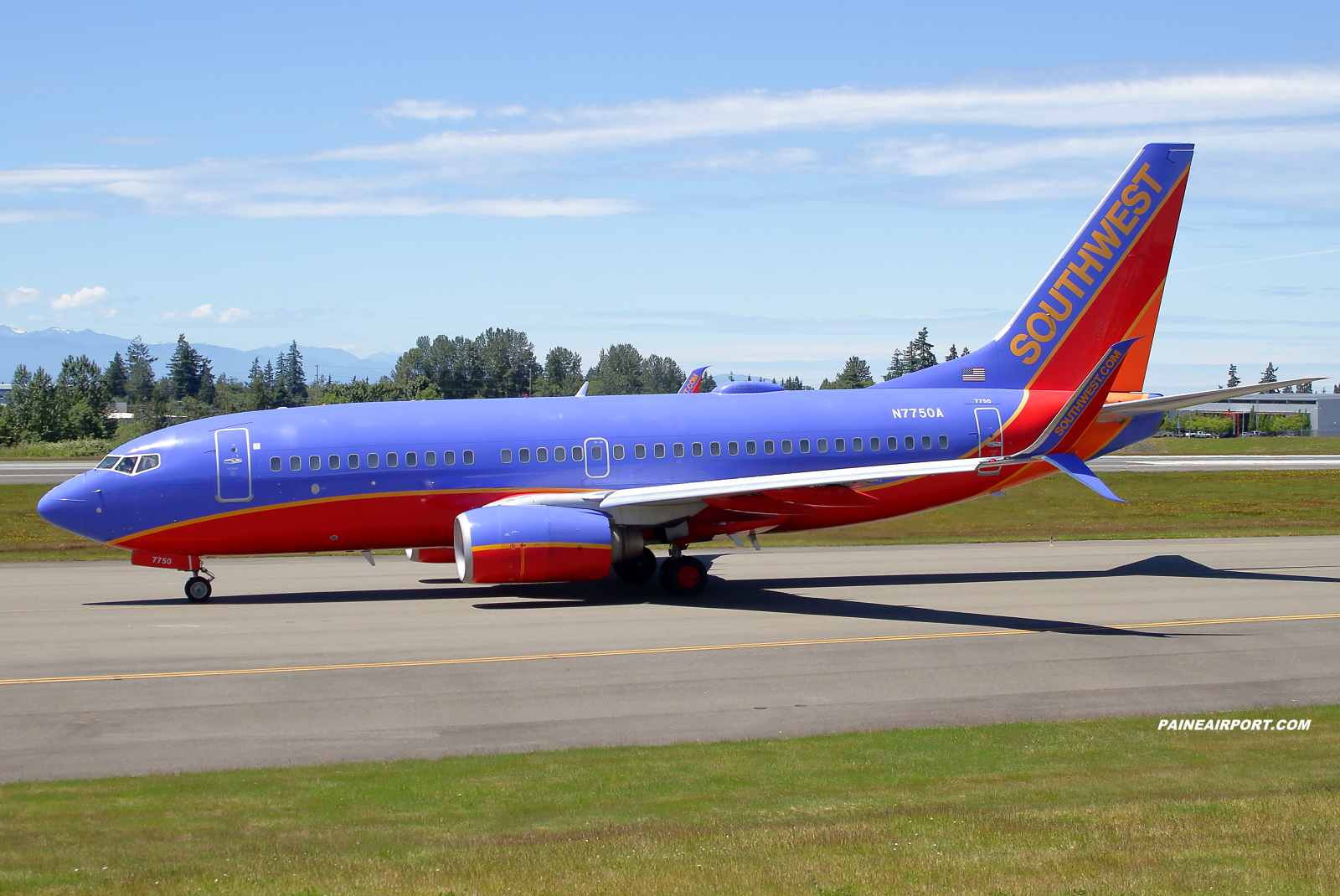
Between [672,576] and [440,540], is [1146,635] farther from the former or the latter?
[440,540]

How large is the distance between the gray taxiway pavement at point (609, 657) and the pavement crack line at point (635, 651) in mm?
77

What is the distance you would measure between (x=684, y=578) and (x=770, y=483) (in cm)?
310

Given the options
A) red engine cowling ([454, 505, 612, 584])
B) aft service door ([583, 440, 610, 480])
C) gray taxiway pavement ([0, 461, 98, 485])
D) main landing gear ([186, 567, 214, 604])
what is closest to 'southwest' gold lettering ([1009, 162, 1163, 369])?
aft service door ([583, 440, 610, 480])

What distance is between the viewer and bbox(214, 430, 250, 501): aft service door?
25.1m

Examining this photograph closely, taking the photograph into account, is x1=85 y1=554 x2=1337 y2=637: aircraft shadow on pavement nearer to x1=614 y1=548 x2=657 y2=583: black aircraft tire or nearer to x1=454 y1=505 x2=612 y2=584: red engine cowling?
x1=614 y1=548 x2=657 y2=583: black aircraft tire

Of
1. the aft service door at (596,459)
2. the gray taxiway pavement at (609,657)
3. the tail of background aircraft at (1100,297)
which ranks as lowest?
the gray taxiway pavement at (609,657)

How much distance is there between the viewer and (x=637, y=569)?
91.2ft

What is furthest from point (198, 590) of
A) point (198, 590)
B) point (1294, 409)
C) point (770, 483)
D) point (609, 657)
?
point (1294, 409)

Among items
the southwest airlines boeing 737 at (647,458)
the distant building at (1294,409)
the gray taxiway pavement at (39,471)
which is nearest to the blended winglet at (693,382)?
the southwest airlines boeing 737 at (647,458)

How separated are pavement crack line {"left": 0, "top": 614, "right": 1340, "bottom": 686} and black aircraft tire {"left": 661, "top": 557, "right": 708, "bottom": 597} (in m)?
5.42

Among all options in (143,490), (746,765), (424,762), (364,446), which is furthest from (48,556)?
(746,765)

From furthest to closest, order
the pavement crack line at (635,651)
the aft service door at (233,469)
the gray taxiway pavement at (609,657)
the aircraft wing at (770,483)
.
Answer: the aft service door at (233,469) < the aircraft wing at (770,483) < the pavement crack line at (635,651) < the gray taxiway pavement at (609,657)

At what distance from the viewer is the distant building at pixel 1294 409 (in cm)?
14488

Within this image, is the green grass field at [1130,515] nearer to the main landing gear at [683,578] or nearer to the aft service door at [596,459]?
the main landing gear at [683,578]
